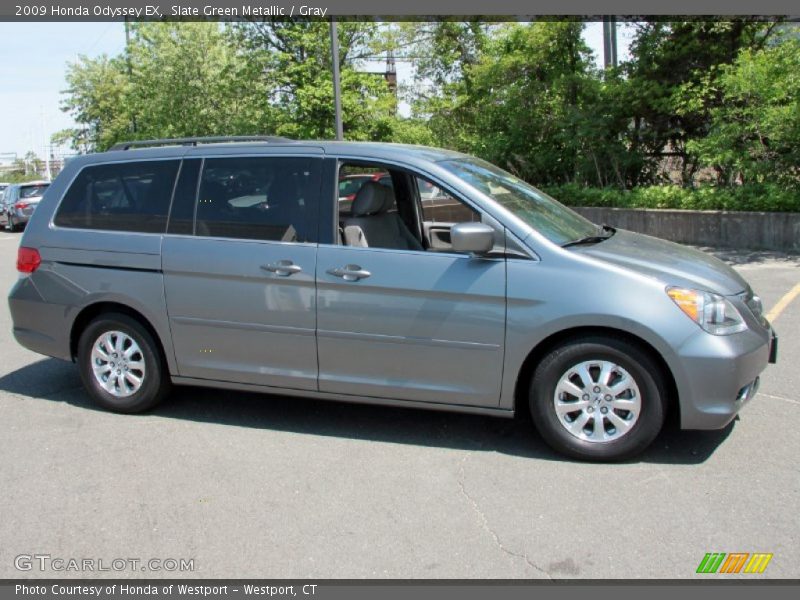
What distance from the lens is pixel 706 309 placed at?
4.14m

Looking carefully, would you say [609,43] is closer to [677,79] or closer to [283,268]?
[677,79]

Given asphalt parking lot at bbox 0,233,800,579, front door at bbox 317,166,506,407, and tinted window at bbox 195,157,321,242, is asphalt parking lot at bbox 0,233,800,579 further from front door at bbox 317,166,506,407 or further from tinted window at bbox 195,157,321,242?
tinted window at bbox 195,157,321,242

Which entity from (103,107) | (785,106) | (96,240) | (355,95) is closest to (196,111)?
(355,95)

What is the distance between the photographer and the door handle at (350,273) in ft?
15.1

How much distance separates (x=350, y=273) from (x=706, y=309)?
2.00 meters

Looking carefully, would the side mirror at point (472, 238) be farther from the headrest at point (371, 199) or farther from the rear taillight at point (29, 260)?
the rear taillight at point (29, 260)

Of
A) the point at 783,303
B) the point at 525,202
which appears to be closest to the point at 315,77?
the point at 783,303

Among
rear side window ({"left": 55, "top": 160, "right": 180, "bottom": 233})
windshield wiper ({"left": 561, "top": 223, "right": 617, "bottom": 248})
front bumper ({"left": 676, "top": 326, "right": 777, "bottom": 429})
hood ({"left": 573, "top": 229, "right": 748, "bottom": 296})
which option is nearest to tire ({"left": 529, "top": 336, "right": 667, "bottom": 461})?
front bumper ({"left": 676, "top": 326, "right": 777, "bottom": 429})

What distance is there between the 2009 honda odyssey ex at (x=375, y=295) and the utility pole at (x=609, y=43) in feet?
39.9

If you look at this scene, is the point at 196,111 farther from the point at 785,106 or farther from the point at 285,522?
the point at 285,522

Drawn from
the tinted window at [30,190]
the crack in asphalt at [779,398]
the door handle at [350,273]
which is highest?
the tinted window at [30,190]

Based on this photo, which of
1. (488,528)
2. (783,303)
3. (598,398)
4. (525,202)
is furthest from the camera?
(783,303)

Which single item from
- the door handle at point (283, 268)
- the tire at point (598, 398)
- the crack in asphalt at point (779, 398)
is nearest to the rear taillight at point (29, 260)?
the door handle at point (283, 268)

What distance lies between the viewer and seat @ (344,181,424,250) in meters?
4.95
